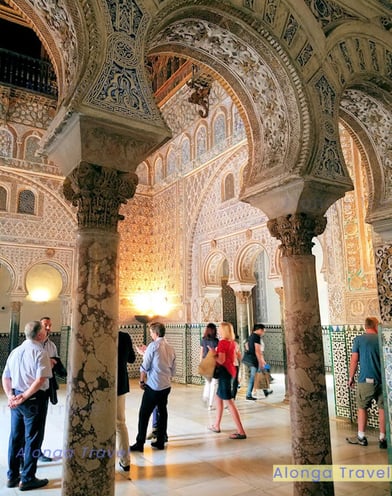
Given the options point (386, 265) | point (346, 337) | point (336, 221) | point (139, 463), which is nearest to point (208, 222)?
point (336, 221)

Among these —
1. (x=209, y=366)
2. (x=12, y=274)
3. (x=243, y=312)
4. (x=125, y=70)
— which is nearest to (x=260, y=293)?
(x=243, y=312)

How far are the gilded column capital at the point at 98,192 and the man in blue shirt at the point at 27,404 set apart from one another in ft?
5.86

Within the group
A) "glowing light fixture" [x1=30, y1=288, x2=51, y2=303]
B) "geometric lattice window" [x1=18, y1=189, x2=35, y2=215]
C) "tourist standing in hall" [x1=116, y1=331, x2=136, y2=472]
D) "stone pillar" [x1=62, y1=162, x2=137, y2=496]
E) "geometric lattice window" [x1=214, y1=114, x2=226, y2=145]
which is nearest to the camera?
"stone pillar" [x1=62, y1=162, x2=137, y2=496]

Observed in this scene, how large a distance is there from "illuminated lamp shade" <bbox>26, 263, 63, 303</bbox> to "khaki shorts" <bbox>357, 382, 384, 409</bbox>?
344 inches

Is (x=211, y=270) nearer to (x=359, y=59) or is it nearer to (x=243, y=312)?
(x=243, y=312)

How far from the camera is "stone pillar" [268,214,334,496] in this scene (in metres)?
3.40

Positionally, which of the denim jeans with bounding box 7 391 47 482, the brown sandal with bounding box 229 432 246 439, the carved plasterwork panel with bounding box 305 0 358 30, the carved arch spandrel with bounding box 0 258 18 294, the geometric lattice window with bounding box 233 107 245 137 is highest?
the geometric lattice window with bounding box 233 107 245 137

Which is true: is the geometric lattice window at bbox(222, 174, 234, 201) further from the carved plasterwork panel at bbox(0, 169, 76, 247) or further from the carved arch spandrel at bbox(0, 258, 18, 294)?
the carved arch spandrel at bbox(0, 258, 18, 294)

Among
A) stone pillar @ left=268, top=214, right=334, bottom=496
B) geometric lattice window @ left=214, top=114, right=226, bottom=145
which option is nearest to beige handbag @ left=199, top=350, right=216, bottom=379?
stone pillar @ left=268, top=214, right=334, bottom=496

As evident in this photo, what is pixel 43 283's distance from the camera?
37.9 ft

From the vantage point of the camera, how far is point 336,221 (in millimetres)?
7262

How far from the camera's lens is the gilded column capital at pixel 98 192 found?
2658mm

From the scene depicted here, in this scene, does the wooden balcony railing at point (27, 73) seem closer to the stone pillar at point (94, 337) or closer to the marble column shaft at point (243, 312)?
the marble column shaft at point (243, 312)

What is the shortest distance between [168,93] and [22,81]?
13.2 ft
